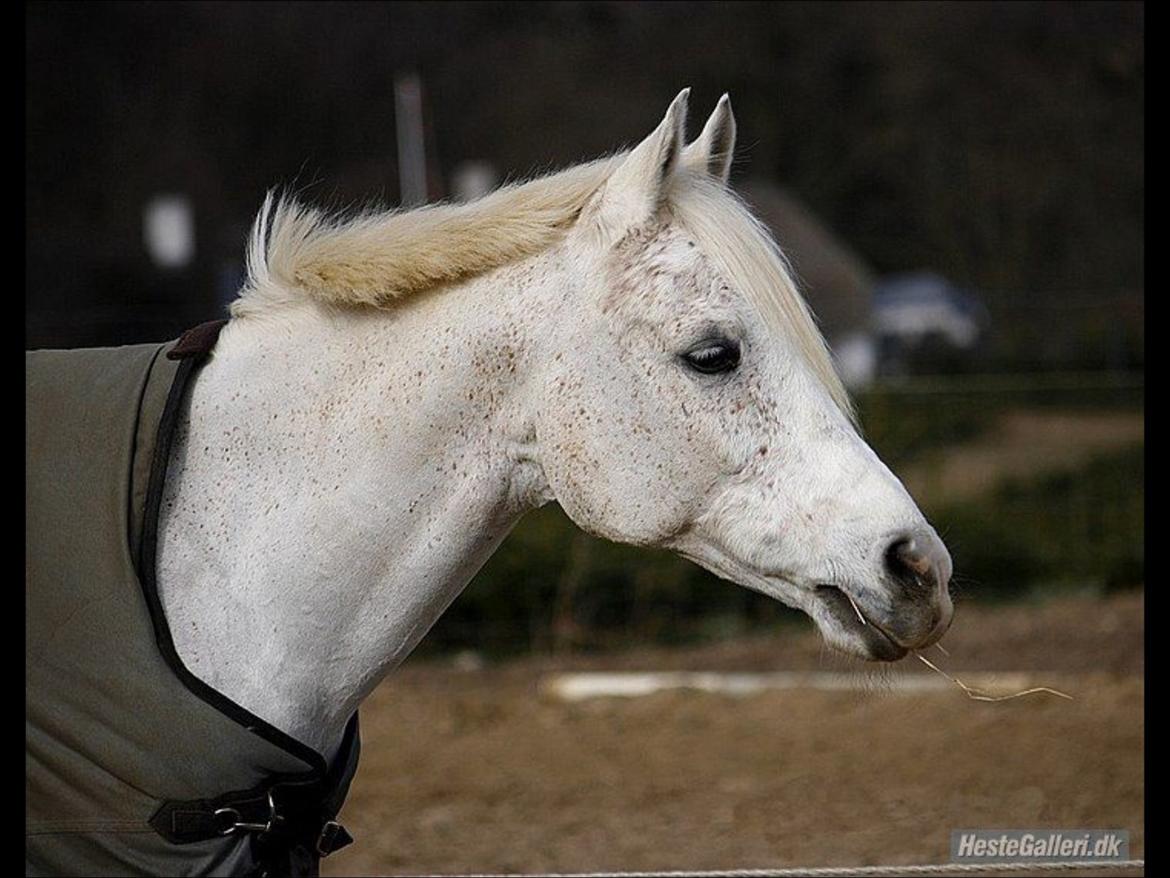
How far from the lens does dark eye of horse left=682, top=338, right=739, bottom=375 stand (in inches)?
85.5

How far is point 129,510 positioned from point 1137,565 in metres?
8.73

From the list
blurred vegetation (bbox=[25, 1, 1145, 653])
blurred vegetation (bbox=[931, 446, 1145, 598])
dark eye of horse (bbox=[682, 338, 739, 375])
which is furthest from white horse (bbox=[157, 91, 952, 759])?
blurred vegetation (bbox=[25, 1, 1145, 653])

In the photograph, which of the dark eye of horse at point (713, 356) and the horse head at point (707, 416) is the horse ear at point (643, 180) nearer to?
the horse head at point (707, 416)

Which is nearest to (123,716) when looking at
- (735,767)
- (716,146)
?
(716,146)

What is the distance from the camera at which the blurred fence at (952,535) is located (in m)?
8.67

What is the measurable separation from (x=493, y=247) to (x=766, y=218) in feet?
17.7

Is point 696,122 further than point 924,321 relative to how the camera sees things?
No

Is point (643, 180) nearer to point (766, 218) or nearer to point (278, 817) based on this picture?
point (278, 817)

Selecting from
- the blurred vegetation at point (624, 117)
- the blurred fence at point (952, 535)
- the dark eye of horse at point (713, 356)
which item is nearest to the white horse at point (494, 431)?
the dark eye of horse at point (713, 356)

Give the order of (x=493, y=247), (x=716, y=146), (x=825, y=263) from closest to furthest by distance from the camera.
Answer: (x=493, y=247)
(x=716, y=146)
(x=825, y=263)

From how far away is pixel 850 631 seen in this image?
214 centimetres

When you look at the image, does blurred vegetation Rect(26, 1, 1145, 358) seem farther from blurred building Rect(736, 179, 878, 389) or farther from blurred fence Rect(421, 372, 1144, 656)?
blurred fence Rect(421, 372, 1144, 656)

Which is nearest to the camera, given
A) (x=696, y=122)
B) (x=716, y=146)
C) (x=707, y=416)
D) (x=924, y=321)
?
(x=707, y=416)

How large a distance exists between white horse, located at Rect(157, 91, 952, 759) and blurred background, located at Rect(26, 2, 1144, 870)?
2.75 meters
